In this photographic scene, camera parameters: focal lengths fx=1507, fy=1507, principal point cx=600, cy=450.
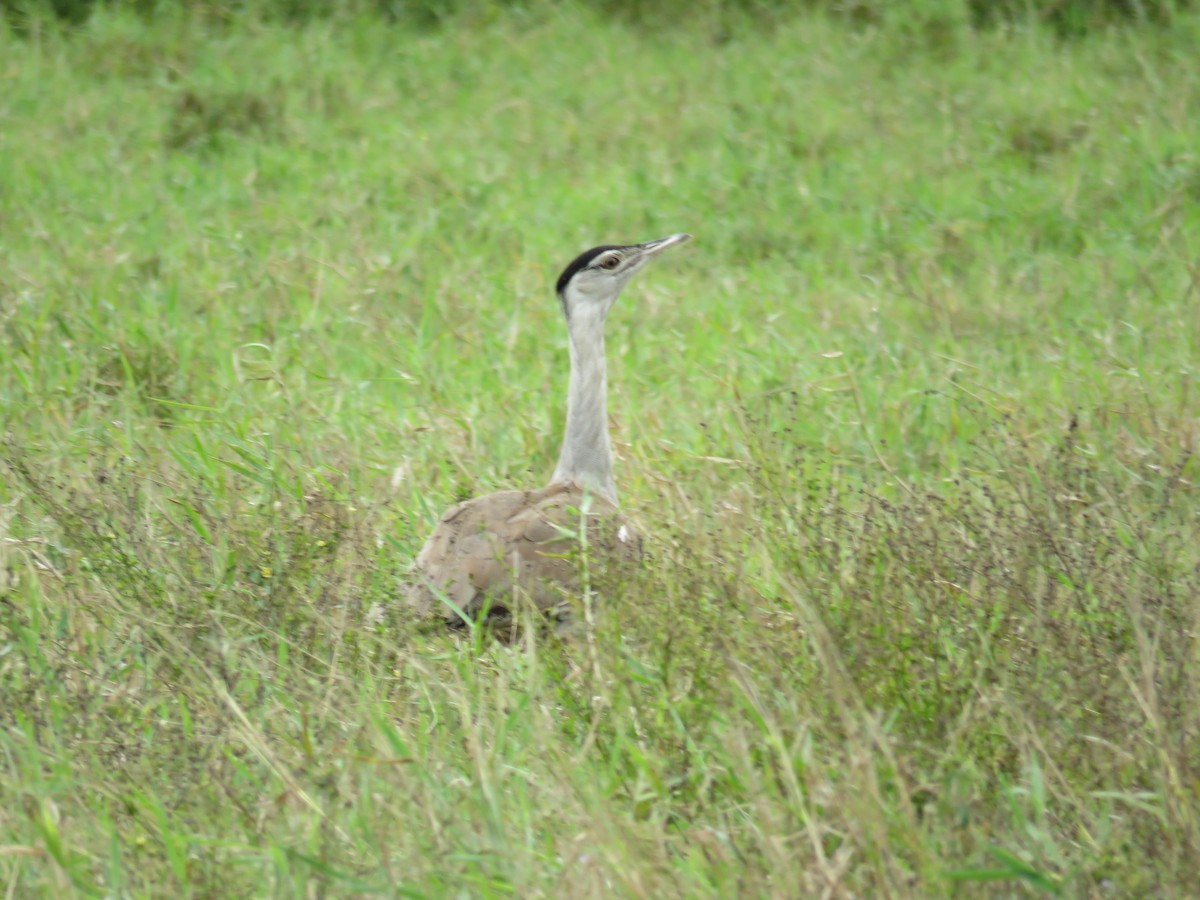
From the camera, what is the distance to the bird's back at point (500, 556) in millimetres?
2953

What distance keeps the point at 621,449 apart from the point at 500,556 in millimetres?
1111

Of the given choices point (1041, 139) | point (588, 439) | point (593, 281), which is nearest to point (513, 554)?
point (588, 439)

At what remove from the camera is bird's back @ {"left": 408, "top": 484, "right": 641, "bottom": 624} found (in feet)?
9.69

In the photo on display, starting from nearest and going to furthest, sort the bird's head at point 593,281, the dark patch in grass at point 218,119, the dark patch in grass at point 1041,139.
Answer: the bird's head at point 593,281 → the dark patch in grass at point 1041,139 → the dark patch in grass at point 218,119

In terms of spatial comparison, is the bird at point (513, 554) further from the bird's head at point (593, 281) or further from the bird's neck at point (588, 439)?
the bird's head at point (593, 281)

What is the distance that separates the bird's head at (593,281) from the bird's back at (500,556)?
2.21 feet

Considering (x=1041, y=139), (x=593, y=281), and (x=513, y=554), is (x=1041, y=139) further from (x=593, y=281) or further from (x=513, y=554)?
(x=513, y=554)

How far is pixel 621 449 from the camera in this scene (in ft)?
13.1

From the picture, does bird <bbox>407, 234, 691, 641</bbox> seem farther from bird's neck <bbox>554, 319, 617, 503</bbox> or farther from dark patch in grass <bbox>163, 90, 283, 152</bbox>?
dark patch in grass <bbox>163, 90, 283, 152</bbox>

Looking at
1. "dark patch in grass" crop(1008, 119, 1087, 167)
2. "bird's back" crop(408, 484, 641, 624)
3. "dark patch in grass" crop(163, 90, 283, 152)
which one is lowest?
"bird's back" crop(408, 484, 641, 624)

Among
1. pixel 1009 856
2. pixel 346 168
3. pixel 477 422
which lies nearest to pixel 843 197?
pixel 346 168

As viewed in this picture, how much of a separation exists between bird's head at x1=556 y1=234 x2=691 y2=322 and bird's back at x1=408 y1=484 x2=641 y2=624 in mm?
673

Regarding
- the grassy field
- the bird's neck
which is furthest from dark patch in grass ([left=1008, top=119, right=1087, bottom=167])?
the bird's neck

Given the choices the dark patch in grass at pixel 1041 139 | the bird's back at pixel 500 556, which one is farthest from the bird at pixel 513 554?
the dark patch in grass at pixel 1041 139
